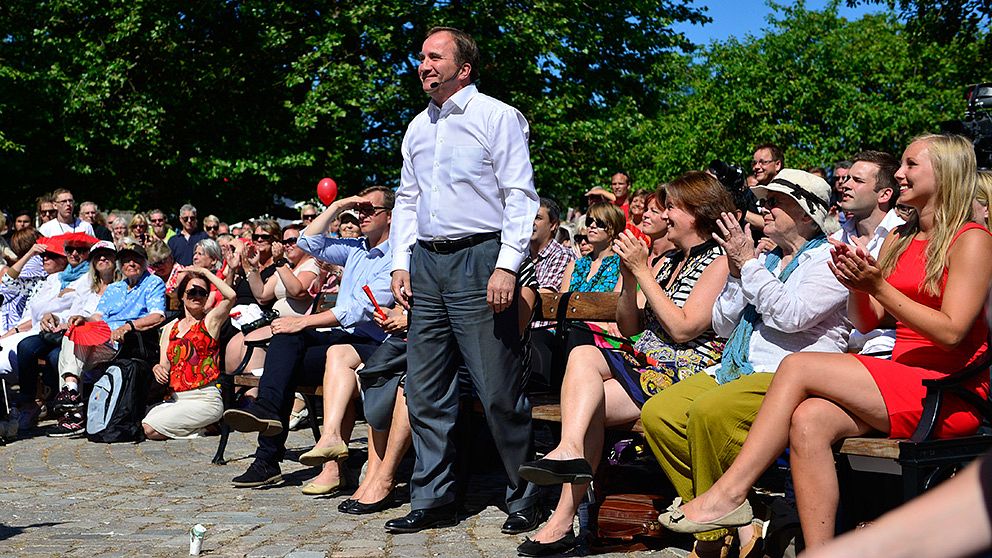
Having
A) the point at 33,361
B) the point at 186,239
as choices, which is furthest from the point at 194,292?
the point at 186,239

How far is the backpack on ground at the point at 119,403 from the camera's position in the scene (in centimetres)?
891

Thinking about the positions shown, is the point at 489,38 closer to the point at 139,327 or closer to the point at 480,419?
the point at 139,327

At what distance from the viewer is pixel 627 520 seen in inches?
197

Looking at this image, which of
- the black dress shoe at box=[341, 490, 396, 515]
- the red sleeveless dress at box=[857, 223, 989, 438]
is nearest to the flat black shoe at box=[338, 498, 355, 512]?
the black dress shoe at box=[341, 490, 396, 515]

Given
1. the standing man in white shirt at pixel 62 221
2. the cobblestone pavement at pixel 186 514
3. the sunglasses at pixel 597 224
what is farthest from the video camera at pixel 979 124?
the standing man in white shirt at pixel 62 221

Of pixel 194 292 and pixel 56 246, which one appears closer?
pixel 194 292

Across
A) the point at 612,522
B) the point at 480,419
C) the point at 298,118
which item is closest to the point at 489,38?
the point at 298,118

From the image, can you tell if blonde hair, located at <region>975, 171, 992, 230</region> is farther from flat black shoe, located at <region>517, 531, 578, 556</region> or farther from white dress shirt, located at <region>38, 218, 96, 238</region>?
white dress shirt, located at <region>38, 218, 96, 238</region>

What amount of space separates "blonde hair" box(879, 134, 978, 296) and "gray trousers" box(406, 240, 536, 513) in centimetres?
193

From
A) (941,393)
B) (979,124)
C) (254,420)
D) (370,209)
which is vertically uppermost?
(979,124)

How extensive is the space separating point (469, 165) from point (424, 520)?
66.5 inches

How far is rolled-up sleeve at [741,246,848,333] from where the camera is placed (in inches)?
183

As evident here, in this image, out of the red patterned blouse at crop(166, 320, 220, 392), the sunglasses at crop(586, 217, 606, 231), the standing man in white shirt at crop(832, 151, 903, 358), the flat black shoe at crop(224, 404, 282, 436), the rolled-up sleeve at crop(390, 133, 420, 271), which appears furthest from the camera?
the red patterned blouse at crop(166, 320, 220, 392)

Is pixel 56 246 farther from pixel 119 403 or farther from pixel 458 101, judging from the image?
pixel 458 101
